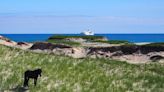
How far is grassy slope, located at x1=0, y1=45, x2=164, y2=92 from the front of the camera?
1148 inches

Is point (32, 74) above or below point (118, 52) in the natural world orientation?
above

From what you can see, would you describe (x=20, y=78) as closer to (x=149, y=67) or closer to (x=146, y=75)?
(x=146, y=75)

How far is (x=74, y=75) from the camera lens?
1266 inches

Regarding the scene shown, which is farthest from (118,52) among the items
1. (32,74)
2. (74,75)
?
(32,74)

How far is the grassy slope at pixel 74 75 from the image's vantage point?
29.2 m

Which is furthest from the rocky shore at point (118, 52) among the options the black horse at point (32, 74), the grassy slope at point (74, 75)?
the black horse at point (32, 74)

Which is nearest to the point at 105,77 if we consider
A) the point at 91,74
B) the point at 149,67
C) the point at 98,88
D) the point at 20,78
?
the point at 91,74

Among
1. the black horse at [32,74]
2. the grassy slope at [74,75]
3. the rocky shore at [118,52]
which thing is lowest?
the rocky shore at [118,52]

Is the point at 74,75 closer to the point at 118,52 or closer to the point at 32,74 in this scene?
the point at 32,74

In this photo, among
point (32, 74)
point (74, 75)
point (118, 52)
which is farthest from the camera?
point (118, 52)

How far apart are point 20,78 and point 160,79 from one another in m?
10.4

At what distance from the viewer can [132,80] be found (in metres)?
32.8

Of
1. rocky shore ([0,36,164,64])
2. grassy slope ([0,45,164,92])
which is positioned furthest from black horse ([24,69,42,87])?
rocky shore ([0,36,164,64])

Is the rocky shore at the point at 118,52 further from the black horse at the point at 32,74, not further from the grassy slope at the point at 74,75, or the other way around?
the black horse at the point at 32,74
